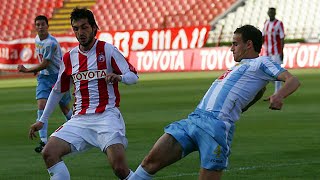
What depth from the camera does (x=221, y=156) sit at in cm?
719

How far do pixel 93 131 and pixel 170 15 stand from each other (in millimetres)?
35132

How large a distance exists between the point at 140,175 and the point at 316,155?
463 centimetres

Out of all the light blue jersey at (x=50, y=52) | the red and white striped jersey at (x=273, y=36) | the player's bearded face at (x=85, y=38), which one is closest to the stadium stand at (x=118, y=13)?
the red and white striped jersey at (x=273, y=36)

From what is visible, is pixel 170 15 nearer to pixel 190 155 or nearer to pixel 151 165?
pixel 190 155

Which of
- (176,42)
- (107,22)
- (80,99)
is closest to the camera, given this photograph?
(80,99)

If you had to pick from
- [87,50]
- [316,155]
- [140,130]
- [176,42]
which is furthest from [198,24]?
[87,50]

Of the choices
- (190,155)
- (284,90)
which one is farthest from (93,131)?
(190,155)

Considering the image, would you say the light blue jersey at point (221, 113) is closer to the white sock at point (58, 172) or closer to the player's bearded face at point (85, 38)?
the white sock at point (58, 172)

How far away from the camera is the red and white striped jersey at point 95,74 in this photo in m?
8.59

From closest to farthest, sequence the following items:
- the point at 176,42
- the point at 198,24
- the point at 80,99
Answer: the point at 80,99 < the point at 176,42 < the point at 198,24

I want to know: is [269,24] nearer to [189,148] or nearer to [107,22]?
[189,148]

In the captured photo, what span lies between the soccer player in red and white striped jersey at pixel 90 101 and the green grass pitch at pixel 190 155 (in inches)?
59.3

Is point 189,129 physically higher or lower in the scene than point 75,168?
higher

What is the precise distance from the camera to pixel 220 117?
289 inches
